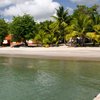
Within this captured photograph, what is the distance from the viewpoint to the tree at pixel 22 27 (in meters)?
67.9

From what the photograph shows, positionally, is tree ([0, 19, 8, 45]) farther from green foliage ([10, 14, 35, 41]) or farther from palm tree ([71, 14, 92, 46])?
Result: palm tree ([71, 14, 92, 46])

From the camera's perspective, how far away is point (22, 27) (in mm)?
68312

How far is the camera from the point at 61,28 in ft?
198

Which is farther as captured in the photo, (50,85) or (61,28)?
(61,28)

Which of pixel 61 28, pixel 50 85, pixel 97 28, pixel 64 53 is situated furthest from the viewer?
pixel 61 28

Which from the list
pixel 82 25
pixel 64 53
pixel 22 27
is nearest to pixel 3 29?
pixel 22 27

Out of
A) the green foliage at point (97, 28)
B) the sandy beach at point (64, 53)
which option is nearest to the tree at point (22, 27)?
the sandy beach at point (64, 53)

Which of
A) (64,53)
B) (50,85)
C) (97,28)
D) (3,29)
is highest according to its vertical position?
(3,29)

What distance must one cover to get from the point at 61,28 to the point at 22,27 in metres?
11.4

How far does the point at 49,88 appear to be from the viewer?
21.6m

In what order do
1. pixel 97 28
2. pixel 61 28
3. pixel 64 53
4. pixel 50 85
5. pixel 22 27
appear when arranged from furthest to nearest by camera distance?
1. pixel 22 27
2. pixel 61 28
3. pixel 97 28
4. pixel 64 53
5. pixel 50 85

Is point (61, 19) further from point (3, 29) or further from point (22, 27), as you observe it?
point (3, 29)

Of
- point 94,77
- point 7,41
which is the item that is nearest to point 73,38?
point 7,41

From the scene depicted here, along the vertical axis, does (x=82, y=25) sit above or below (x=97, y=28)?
above
